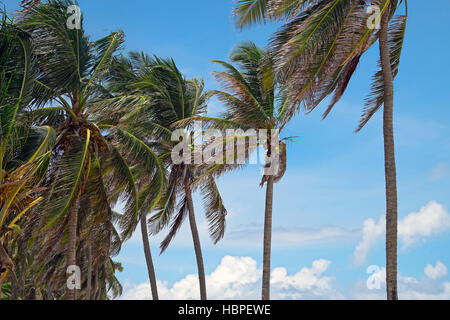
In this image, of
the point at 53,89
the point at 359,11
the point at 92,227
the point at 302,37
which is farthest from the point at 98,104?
the point at 359,11

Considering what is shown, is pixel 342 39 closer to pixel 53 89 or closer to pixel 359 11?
pixel 359 11

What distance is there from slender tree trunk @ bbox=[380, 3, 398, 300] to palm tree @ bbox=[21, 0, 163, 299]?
8.70 m

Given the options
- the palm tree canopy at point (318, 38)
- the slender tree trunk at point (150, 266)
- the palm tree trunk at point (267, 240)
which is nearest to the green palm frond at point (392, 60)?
the palm tree canopy at point (318, 38)

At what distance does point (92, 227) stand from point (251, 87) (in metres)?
8.47

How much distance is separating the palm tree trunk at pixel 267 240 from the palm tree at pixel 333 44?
6.07m

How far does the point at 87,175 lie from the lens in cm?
1619

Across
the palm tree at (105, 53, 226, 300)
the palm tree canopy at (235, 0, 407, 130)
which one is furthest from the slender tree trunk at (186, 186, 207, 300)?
the palm tree canopy at (235, 0, 407, 130)

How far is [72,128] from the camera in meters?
16.9

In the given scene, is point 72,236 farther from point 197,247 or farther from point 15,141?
point 197,247

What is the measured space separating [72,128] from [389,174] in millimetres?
10158

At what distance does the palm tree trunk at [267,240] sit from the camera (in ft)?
62.0

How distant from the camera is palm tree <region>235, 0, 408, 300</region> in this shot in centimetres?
1205

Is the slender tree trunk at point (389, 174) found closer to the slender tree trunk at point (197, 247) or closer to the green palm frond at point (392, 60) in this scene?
the green palm frond at point (392, 60)
